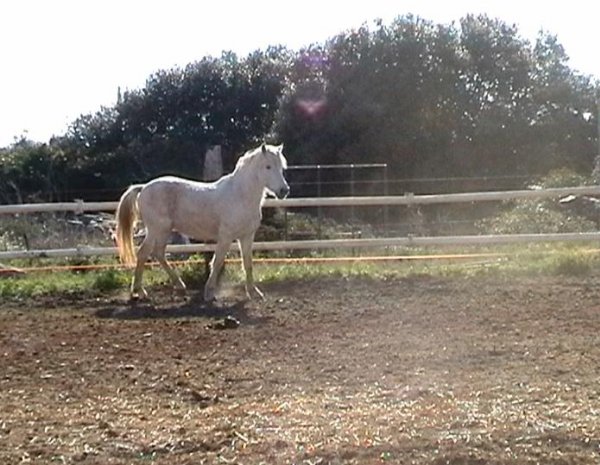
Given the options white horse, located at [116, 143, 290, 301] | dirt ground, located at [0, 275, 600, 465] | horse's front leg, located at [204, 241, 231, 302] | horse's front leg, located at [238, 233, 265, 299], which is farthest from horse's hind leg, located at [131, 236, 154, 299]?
horse's front leg, located at [238, 233, 265, 299]

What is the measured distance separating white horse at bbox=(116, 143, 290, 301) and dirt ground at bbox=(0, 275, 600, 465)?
3.14 ft

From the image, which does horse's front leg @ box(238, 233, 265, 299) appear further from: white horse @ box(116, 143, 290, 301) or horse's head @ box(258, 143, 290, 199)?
horse's head @ box(258, 143, 290, 199)

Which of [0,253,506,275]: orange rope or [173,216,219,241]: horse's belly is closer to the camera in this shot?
[173,216,219,241]: horse's belly

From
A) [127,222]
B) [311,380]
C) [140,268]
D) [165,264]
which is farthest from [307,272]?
[311,380]

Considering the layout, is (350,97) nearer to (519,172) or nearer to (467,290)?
(519,172)

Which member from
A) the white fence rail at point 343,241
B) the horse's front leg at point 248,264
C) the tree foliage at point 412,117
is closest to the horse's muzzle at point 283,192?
the horse's front leg at point 248,264

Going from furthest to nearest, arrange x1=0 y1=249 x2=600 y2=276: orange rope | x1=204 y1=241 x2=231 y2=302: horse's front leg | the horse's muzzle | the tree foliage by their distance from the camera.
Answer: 1. the tree foliage
2. x1=0 y1=249 x2=600 y2=276: orange rope
3. the horse's muzzle
4. x1=204 y1=241 x2=231 y2=302: horse's front leg

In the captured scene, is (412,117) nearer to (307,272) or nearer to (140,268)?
(307,272)

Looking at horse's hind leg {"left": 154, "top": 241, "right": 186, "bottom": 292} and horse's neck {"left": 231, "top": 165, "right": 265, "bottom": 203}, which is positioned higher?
horse's neck {"left": 231, "top": 165, "right": 265, "bottom": 203}

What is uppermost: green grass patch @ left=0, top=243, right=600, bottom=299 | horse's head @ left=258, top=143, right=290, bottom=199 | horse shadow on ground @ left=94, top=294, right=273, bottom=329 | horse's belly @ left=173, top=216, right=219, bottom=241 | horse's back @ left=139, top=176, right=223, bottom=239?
horse's head @ left=258, top=143, right=290, bottom=199

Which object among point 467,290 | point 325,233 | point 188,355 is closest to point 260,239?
point 325,233

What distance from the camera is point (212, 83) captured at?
44125mm

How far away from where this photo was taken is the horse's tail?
11664 mm

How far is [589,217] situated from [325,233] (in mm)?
5083
